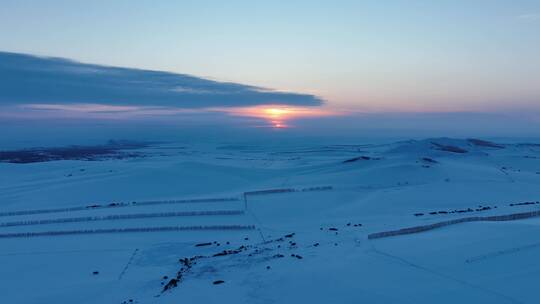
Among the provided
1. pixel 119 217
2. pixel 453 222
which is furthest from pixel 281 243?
pixel 119 217

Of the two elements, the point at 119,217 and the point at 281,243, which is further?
the point at 119,217

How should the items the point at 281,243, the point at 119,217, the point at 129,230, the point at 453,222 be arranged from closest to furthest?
the point at 281,243 → the point at 453,222 → the point at 129,230 → the point at 119,217

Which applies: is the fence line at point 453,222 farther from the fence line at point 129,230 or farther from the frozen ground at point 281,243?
the fence line at point 129,230

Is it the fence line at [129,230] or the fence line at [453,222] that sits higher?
the fence line at [453,222]

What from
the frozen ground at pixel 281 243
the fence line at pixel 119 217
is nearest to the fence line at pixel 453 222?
the frozen ground at pixel 281 243

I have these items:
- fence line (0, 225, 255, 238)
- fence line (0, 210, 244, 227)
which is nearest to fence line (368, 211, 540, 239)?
fence line (0, 225, 255, 238)

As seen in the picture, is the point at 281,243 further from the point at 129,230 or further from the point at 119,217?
the point at 119,217

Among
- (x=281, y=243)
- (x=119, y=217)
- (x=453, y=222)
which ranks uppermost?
(x=453, y=222)

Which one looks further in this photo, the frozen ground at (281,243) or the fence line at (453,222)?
the fence line at (453,222)

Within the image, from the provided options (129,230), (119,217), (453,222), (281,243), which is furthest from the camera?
(119,217)

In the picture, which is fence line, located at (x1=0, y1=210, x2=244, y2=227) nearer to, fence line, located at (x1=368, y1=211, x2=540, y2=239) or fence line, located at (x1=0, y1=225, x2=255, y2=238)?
fence line, located at (x1=0, y1=225, x2=255, y2=238)
